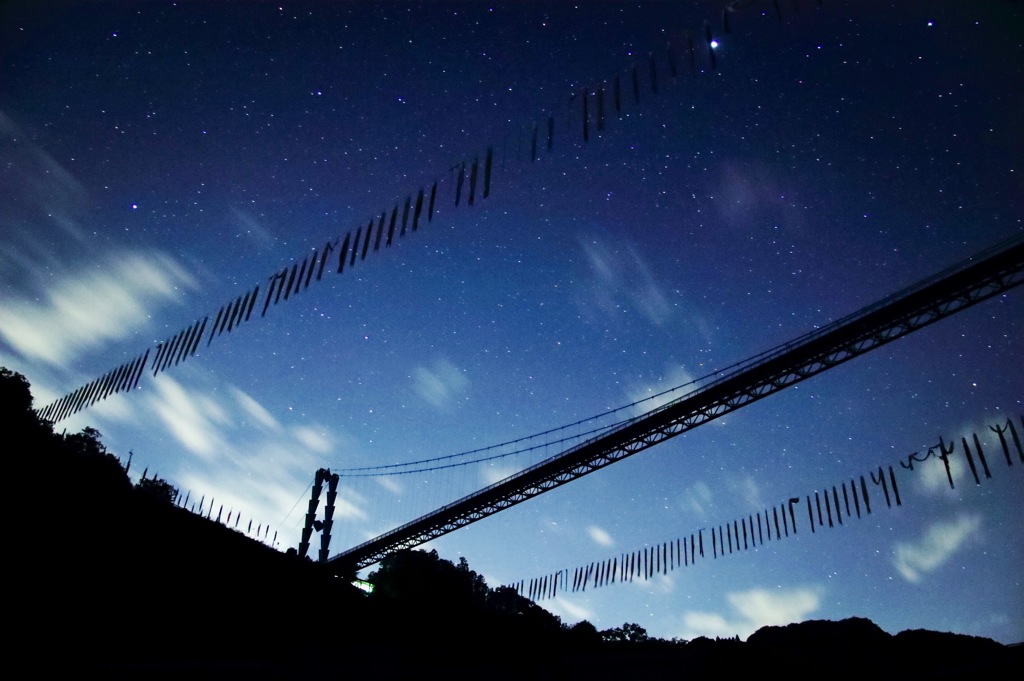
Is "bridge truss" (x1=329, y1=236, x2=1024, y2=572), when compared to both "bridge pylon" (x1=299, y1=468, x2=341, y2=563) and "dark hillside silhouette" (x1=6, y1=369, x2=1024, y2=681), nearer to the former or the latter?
"bridge pylon" (x1=299, y1=468, x2=341, y2=563)

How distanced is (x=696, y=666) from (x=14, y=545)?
1075 centimetres

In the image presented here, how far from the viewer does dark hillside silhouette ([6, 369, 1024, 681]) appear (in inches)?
338

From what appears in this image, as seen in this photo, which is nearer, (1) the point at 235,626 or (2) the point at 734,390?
(1) the point at 235,626

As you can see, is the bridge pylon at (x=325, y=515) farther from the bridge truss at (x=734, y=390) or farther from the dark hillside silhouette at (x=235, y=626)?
the dark hillside silhouette at (x=235, y=626)

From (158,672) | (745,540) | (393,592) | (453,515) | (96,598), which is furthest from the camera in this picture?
(393,592)

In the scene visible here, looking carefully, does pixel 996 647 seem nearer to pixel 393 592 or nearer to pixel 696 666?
pixel 696 666

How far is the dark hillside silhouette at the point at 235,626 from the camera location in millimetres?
8586

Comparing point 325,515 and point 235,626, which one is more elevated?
point 325,515

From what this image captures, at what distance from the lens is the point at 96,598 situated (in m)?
9.04

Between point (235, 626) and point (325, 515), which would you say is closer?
point (235, 626)

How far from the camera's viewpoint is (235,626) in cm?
959

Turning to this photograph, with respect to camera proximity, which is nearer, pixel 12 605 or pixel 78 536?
pixel 12 605

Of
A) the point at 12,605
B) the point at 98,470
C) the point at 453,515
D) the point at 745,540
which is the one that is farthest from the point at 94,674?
the point at 453,515

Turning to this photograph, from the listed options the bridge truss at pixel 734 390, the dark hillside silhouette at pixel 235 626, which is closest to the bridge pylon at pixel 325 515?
the bridge truss at pixel 734 390
